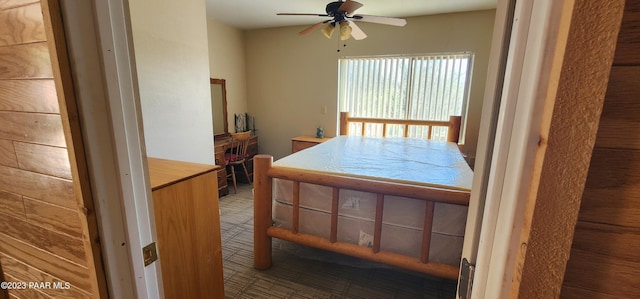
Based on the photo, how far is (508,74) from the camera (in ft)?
1.31

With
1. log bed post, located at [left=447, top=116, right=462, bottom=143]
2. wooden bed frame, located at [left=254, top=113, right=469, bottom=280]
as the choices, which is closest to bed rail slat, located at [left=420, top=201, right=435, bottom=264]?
wooden bed frame, located at [left=254, top=113, right=469, bottom=280]

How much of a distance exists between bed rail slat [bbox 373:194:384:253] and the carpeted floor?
15.6 inches

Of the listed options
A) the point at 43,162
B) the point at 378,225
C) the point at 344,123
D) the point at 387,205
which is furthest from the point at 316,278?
the point at 344,123

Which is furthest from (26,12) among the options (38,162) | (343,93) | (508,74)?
(343,93)

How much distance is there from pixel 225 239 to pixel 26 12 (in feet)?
7.07

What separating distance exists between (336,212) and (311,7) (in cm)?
255

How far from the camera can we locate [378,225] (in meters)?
1.56

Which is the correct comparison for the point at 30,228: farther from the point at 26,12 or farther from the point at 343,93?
Answer: the point at 343,93

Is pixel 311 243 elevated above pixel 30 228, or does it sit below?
below

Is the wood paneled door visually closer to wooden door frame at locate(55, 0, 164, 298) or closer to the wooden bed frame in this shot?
wooden door frame at locate(55, 0, 164, 298)

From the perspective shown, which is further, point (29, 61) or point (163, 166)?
point (163, 166)

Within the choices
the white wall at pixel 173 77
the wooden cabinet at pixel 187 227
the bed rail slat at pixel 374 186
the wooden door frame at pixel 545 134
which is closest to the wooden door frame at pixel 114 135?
the wooden cabinet at pixel 187 227

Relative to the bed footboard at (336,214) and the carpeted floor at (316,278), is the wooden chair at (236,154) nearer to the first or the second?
the carpeted floor at (316,278)

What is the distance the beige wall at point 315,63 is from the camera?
3346mm
